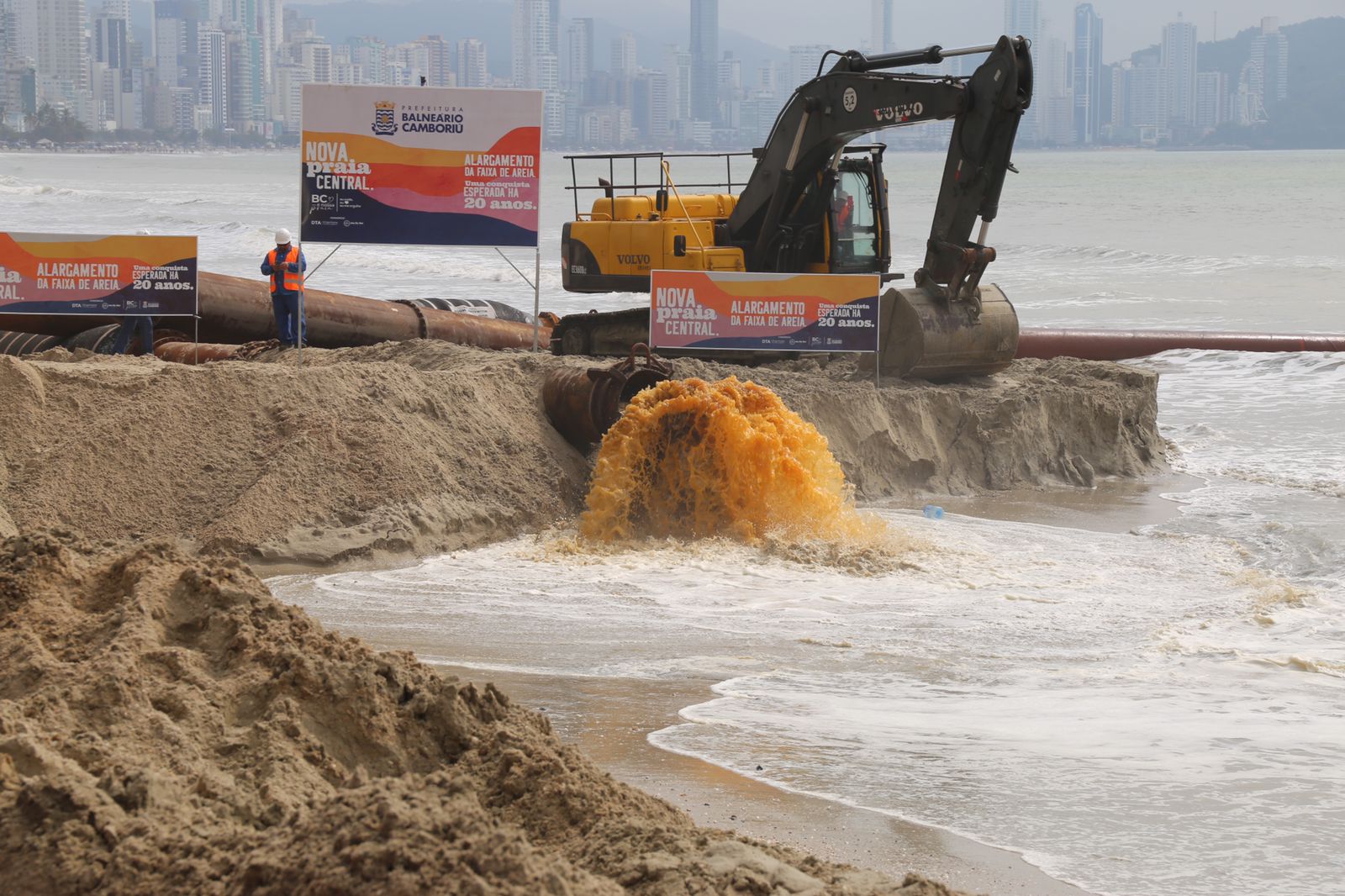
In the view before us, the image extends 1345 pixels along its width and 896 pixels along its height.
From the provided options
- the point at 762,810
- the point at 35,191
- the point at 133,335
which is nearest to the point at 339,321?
the point at 133,335

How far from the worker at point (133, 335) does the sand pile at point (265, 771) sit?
924cm

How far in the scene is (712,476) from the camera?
10734 millimetres

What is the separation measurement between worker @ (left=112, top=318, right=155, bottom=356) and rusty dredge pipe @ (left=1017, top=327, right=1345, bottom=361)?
11838 mm

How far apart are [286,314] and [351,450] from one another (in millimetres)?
4922

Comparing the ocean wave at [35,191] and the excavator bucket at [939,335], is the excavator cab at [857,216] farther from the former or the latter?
the ocean wave at [35,191]

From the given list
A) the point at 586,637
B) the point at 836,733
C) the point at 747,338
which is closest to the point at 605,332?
the point at 747,338

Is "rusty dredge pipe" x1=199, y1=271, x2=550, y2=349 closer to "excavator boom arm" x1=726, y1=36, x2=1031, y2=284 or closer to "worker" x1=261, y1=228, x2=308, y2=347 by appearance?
"worker" x1=261, y1=228, x2=308, y2=347

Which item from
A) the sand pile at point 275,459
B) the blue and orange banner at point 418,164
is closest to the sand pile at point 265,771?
the sand pile at point 275,459

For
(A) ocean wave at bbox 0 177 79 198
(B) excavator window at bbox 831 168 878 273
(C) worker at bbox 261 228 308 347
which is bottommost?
(C) worker at bbox 261 228 308 347

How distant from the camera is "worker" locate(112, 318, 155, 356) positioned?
14.4 metres

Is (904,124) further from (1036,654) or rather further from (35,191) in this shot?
(35,191)

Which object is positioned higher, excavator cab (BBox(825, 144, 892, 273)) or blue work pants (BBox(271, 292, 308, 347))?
excavator cab (BBox(825, 144, 892, 273))

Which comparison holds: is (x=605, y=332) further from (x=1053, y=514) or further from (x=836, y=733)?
(x=836, y=733)

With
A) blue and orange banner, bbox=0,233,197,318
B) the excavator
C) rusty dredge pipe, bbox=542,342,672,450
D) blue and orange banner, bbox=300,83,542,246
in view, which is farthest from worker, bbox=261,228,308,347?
rusty dredge pipe, bbox=542,342,672,450
